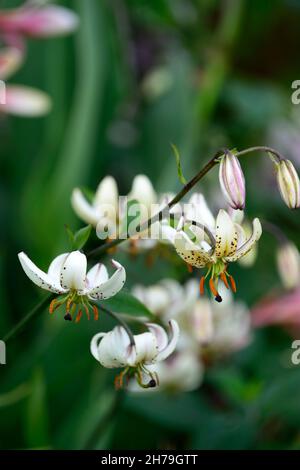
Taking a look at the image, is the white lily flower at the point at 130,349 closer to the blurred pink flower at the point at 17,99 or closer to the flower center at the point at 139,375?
the flower center at the point at 139,375

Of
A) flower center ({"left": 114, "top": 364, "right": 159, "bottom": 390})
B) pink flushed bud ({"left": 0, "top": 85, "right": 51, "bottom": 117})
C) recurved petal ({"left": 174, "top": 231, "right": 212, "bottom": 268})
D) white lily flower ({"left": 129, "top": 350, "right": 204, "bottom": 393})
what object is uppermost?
pink flushed bud ({"left": 0, "top": 85, "right": 51, "bottom": 117})

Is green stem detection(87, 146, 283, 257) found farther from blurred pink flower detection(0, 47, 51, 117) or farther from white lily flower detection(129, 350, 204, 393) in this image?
blurred pink flower detection(0, 47, 51, 117)

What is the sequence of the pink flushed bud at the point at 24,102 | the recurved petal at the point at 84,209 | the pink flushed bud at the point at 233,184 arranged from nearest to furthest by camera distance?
1. the pink flushed bud at the point at 233,184
2. the recurved petal at the point at 84,209
3. the pink flushed bud at the point at 24,102

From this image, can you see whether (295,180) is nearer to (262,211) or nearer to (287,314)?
(287,314)

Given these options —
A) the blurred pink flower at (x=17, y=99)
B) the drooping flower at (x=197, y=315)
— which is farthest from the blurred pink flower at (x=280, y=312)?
the blurred pink flower at (x=17, y=99)

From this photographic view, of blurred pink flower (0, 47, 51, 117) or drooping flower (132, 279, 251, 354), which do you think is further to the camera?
blurred pink flower (0, 47, 51, 117)

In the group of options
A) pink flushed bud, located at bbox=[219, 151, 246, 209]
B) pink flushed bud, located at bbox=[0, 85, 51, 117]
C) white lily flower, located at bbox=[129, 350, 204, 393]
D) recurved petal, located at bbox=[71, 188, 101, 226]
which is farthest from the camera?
pink flushed bud, located at bbox=[0, 85, 51, 117]

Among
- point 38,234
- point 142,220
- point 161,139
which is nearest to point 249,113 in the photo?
point 161,139

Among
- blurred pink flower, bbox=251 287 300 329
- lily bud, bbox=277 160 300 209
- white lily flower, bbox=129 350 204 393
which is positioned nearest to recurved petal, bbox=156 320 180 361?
lily bud, bbox=277 160 300 209
